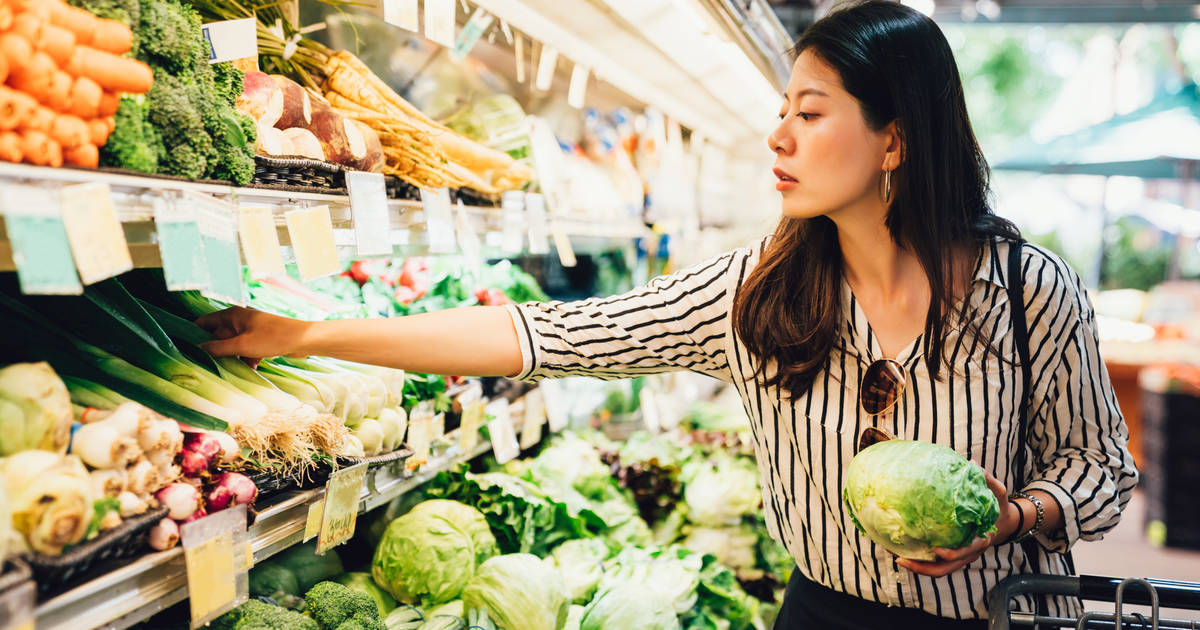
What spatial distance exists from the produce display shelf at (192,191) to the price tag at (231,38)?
26cm

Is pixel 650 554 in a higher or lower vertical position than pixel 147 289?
lower

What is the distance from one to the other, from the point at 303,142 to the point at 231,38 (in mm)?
236

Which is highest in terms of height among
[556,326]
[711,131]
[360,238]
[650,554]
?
[711,131]

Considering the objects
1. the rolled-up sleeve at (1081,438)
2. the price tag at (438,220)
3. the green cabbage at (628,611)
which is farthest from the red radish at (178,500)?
the rolled-up sleeve at (1081,438)

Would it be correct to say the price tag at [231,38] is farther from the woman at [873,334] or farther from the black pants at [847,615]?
the black pants at [847,615]

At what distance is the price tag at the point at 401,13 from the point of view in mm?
1568

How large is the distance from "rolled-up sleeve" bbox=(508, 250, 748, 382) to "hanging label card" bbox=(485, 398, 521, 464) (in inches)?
26.9

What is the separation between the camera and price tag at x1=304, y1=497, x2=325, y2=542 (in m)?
1.43

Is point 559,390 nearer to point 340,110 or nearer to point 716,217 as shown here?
point 340,110

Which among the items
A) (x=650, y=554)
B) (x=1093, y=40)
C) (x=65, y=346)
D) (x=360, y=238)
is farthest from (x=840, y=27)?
(x=1093, y=40)

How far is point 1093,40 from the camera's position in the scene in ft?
58.3

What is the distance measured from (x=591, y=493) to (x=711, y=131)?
2.34 metres

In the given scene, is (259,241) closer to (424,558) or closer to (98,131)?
(98,131)

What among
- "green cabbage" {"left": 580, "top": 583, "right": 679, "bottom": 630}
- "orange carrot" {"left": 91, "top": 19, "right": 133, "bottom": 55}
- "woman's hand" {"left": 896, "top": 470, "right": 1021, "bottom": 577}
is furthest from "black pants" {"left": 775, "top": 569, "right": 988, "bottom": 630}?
"orange carrot" {"left": 91, "top": 19, "right": 133, "bottom": 55}
